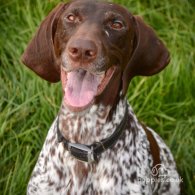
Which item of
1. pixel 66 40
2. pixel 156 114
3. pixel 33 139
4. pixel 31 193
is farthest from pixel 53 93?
pixel 66 40

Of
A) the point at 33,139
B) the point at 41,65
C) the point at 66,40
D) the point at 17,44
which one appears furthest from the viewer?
the point at 17,44

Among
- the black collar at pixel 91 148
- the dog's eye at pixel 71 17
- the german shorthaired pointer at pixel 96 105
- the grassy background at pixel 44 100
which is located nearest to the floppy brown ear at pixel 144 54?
the german shorthaired pointer at pixel 96 105

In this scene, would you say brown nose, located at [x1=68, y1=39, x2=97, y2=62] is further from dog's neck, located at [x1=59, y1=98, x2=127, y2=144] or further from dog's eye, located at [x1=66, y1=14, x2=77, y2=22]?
dog's neck, located at [x1=59, y1=98, x2=127, y2=144]

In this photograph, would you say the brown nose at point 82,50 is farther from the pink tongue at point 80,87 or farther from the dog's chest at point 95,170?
the dog's chest at point 95,170

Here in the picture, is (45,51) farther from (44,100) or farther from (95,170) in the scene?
(44,100)

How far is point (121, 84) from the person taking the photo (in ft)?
12.9

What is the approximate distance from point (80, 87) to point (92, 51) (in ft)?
1.05

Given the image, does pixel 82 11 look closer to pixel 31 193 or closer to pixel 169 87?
pixel 31 193

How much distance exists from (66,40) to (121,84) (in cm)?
44

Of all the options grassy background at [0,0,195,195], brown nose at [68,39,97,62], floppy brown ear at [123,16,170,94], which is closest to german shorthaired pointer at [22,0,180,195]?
floppy brown ear at [123,16,170,94]

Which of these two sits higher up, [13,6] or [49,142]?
[13,6]

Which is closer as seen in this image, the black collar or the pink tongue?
the pink tongue

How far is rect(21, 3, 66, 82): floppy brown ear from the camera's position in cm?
393

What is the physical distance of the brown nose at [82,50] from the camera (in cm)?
350
